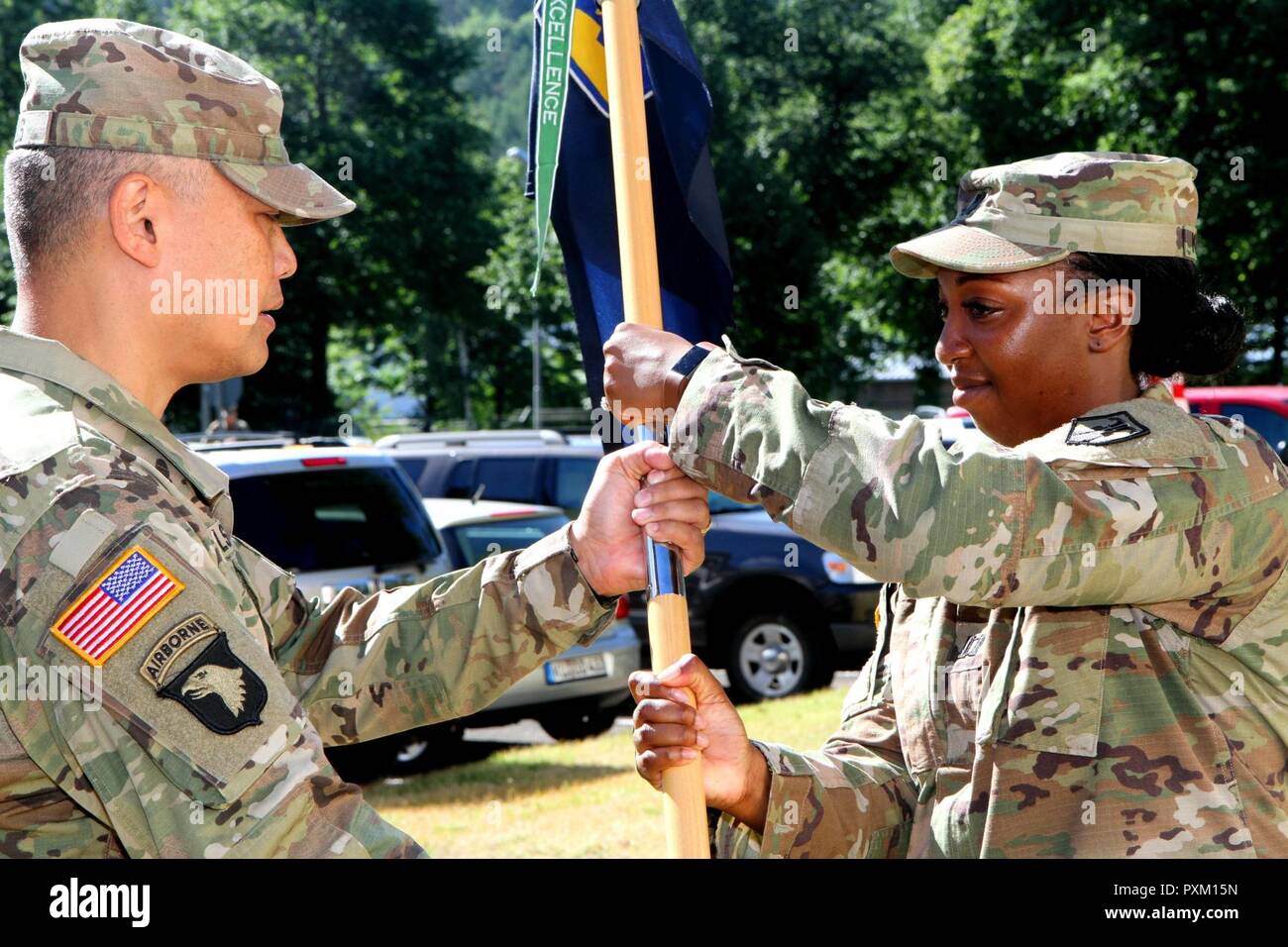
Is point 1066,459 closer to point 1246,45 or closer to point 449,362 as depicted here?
point 1246,45

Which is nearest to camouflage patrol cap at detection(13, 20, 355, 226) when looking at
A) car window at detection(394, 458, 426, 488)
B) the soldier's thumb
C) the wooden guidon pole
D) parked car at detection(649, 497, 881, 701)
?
the wooden guidon pole

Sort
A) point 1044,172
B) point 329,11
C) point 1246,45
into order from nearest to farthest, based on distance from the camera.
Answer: point 1044,172
point 1246,45
point 329,11

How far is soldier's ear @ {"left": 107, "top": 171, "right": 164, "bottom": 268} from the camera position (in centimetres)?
240

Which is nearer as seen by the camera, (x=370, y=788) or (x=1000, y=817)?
(x=1000, y=817)

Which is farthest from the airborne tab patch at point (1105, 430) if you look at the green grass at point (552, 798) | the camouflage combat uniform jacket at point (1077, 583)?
the green grass at point (552, 798)

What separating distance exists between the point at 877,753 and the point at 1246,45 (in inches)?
948

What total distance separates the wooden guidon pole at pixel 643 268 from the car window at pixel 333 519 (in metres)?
5.16

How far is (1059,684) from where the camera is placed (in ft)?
8.23

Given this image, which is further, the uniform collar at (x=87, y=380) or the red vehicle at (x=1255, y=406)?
the red vehicle at (x=1255, y=406)

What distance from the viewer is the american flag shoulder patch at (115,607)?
1.98 m

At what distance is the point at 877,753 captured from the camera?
3.06m

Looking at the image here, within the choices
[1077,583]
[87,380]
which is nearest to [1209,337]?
[1077,583]

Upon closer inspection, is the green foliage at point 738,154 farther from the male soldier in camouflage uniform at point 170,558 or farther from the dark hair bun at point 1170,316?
the male soldier in camouflage uniform at point 170,558
